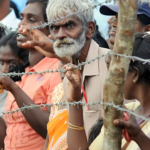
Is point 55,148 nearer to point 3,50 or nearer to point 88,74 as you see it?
point 88,74

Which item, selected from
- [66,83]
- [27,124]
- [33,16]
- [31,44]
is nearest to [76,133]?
[66,83]

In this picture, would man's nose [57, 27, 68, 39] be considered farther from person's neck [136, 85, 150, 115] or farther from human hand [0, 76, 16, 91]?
person's neck [136, 85, 150, 115]

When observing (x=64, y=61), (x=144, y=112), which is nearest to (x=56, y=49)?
(x=64, y=61)

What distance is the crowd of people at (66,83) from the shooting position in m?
1.84

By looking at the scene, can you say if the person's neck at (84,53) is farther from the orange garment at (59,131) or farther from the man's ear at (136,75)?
the man's ear at (136,75)

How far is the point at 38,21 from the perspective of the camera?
3.29 meters

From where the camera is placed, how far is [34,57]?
3.25 metres

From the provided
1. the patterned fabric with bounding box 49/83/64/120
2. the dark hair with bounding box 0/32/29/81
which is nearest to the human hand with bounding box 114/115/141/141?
the patterned fabric with bounding box 49/83/64/120

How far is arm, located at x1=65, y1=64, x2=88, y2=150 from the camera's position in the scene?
172cm

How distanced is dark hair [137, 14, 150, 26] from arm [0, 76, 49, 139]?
1023 mm

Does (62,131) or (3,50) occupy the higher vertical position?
(3,50)

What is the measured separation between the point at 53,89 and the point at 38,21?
80cm

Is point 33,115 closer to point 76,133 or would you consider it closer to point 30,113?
point 30,113

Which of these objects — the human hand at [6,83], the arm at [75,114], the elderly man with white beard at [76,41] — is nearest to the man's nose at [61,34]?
the elderly man with white beard at [76,41]
